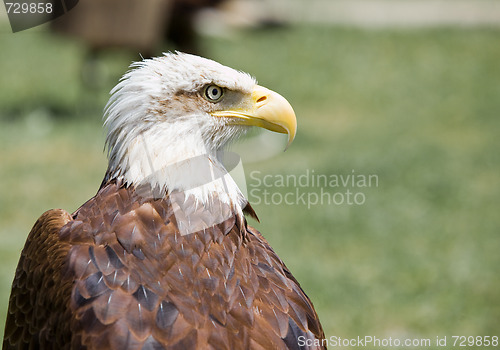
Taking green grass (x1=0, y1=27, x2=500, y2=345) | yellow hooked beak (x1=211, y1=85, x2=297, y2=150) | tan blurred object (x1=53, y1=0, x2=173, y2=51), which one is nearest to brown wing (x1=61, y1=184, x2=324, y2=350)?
yellow hooked beak (x1=211, y1=85, x2=297, y2=150)

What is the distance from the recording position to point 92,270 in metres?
2.52

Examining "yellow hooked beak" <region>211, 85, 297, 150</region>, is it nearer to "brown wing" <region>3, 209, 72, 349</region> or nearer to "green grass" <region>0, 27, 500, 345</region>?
"brown wing" <region>3, 209, 72, 349</region>

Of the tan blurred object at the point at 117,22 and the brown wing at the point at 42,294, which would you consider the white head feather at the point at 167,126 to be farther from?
the tan blurred object at the point at 117,22

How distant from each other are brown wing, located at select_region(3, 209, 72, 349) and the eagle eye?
744 millimetres

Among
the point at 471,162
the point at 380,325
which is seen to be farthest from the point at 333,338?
the point at 471,162

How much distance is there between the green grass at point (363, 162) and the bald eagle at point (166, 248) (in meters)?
2.38

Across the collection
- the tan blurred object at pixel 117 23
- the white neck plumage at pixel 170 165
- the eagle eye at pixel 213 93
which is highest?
the eagle eye at pixel 213 93

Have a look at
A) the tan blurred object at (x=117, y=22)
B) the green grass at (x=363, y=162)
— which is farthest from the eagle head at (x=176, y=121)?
the tan blurred object at (x=117, y=22)

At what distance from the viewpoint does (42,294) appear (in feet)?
8.53

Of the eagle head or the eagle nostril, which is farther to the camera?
the eagle nostril

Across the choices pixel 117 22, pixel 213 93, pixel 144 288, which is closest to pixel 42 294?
pixel 144 288

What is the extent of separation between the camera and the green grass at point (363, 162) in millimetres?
5547

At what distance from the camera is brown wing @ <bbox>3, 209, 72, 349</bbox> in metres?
2.50

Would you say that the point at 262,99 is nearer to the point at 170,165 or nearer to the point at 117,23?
the point at 170,165
